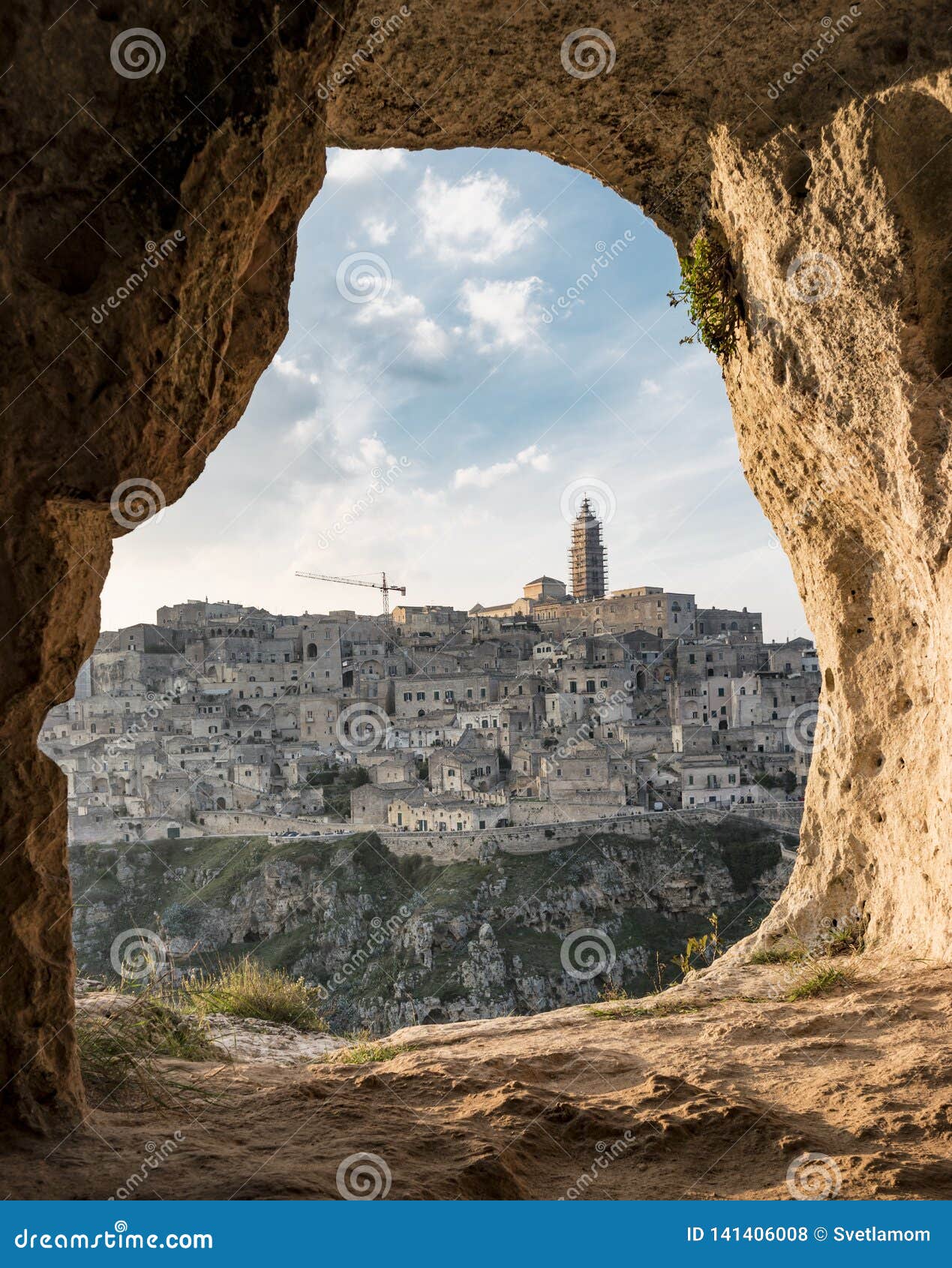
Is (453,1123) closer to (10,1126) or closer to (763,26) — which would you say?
(10,1126)

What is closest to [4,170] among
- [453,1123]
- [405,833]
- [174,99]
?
[174,99]

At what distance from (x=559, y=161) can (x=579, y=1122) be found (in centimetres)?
495

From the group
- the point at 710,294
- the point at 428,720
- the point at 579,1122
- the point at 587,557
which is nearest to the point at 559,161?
the point at 710,294

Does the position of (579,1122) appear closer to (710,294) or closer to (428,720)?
(710,294)

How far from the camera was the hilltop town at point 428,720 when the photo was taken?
39.9 meters

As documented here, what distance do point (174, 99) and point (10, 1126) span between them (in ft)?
9.79

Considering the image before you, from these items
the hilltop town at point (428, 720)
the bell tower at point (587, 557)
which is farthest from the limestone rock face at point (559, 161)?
the bell tower at point (587, 557)

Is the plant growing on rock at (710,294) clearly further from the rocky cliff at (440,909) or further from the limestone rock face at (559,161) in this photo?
the rocky cliff at (440,909)

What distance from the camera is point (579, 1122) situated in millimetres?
2807

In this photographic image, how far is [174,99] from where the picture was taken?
270 cm

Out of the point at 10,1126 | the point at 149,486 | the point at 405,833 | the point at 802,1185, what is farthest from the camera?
the point at 405,833

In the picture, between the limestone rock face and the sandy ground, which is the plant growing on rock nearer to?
the limestone rock face

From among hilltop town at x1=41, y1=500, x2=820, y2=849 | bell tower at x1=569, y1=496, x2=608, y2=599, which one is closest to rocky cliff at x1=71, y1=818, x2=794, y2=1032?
hilltop town at x1=41, y1=500, x2=820, y2=849

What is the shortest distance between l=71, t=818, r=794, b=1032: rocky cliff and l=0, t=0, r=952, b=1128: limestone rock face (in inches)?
1021
